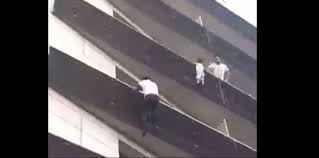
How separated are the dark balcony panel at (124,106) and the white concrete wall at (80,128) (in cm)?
20

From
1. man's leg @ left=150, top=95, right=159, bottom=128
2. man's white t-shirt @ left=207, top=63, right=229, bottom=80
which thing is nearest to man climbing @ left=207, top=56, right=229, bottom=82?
Result: man's white t-shirt @ left=207, top=63, right=229, bottom=80

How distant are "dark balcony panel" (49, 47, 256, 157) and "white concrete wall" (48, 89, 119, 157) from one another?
197 millimetres

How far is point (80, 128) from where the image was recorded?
52.9ft

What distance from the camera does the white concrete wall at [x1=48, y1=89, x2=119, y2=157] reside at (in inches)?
618

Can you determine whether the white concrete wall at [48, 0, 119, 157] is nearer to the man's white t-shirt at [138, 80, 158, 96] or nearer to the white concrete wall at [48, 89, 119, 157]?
the white concrete wall at [48, 89, 119, 157]

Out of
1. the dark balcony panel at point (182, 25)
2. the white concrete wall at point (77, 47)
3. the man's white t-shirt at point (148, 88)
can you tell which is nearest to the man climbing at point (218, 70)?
the dark balcony panel at point (182, 25)

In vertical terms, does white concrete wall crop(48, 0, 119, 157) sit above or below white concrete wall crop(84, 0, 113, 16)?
below

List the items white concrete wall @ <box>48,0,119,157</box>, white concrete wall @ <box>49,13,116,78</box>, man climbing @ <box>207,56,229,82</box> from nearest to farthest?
white concrete wall @ <box>48,0,119,157</box>, white concrete wall @ <box>49,13,116,78</box>, man climbing @ <box>207,56,229,82</box>

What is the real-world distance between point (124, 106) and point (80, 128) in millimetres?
1144

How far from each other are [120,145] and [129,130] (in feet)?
1.24

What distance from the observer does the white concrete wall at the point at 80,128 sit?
1570 centimetres

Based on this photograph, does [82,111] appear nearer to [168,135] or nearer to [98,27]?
[168,135]

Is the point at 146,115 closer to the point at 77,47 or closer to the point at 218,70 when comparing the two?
the point at 77,47
